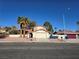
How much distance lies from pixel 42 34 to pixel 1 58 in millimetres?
74948

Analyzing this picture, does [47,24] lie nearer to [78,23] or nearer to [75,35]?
[78,23]

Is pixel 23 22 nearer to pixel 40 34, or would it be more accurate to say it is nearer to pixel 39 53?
pixel 40 34

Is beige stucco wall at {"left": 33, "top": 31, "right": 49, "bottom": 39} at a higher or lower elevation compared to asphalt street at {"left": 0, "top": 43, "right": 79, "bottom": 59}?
higher

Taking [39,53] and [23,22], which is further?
[23,22]

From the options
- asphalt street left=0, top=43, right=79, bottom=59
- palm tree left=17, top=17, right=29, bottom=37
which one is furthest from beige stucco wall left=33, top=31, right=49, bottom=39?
asphalt street left=0, top=43, right=79, bottom=59

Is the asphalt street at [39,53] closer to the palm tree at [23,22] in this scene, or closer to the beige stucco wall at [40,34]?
the beige stucco wall at [40,34]

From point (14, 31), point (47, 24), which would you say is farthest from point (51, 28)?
point (14, 31)

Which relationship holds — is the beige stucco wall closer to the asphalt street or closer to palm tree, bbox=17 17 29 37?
palm tree, bbox=17 17 29 37

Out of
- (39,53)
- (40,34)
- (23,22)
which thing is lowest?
(39,53)

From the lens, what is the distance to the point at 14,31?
12044 centimetres

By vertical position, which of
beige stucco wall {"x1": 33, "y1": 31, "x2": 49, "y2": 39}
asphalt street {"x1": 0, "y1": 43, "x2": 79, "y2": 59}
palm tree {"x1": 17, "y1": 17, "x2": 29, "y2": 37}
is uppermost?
palm tree {"x1": 17, "y1": 17, "x2": 29, "y2": 37}

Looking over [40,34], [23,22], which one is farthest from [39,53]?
[23,22]

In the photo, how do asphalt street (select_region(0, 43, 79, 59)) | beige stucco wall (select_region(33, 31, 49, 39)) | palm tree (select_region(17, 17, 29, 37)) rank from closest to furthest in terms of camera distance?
asphalt street (select_region(0, 43, 79, 59))
beige stucco wall (select_region(33, 31, 49, 39))
palm tree (select_region(17, 17, 29, 37))

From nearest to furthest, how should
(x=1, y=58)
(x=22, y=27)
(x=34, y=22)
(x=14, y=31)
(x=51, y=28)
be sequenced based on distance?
(x=1, y=58) < (x=22, y=27) < (x=14, y=31) < (x=34, y=22) < (x=51, y=28)
